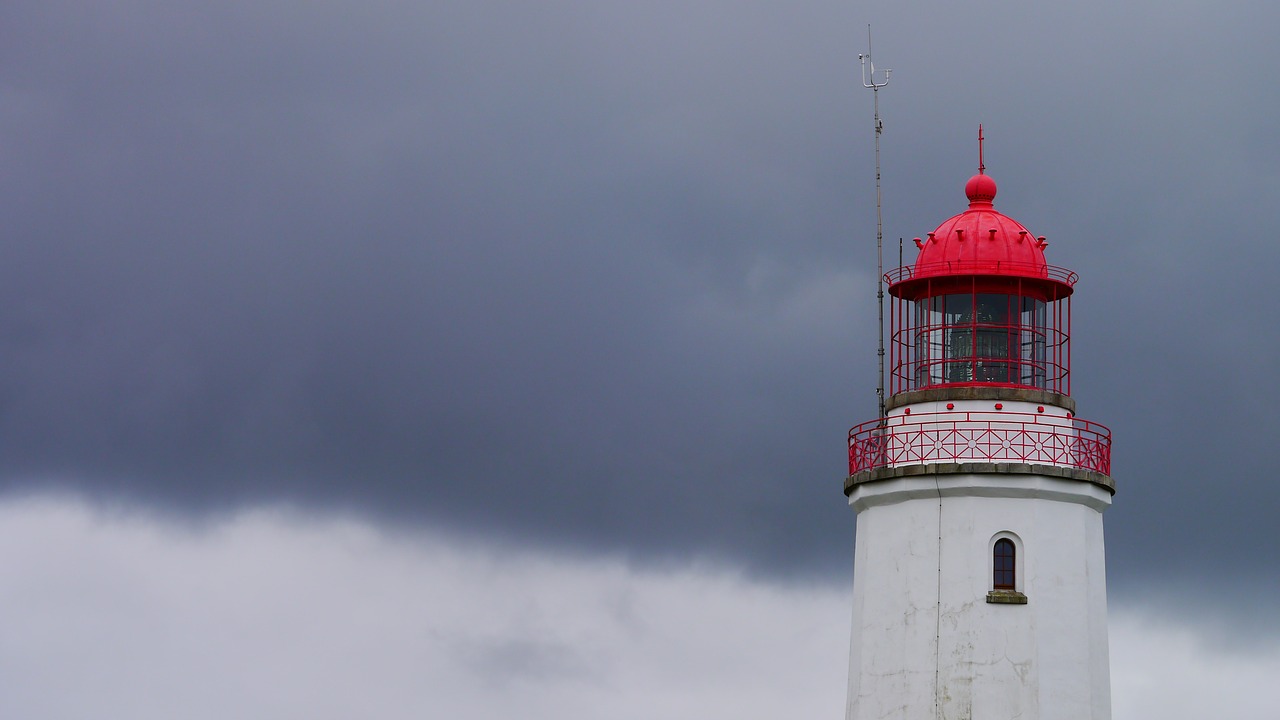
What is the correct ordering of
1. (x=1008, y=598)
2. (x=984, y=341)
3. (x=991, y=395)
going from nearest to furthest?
(x=1008, y=598) < (x=991, y=395) < (x=984, y=341)

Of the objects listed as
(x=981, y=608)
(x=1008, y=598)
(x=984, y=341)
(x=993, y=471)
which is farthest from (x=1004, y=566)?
(x=984, y=341)

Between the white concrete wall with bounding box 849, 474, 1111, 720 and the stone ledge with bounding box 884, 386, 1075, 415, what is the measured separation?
1945 millimetres

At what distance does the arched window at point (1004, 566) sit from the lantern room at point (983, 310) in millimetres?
3804

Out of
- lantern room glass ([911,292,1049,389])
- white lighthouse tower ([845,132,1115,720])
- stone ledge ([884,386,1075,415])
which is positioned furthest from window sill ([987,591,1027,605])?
lantern room glass ([911,292,1049,389])

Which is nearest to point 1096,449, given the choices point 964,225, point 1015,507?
point 1015,507

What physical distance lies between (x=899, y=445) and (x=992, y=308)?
3.87m

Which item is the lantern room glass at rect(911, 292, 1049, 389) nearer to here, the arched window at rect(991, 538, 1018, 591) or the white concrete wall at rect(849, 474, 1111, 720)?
the white concrete wall at rect(849, 474, 1111, 720)

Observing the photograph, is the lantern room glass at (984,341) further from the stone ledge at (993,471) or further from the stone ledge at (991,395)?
the stone ledge at (993,471)

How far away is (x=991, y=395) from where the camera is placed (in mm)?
51719

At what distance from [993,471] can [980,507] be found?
0.86 meters

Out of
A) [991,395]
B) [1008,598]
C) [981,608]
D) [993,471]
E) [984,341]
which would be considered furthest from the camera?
[984,341]

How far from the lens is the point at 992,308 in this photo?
53.3 metres

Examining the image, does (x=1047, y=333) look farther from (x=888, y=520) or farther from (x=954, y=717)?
(x=954, y=717)

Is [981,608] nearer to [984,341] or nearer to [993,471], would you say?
[993,471]
